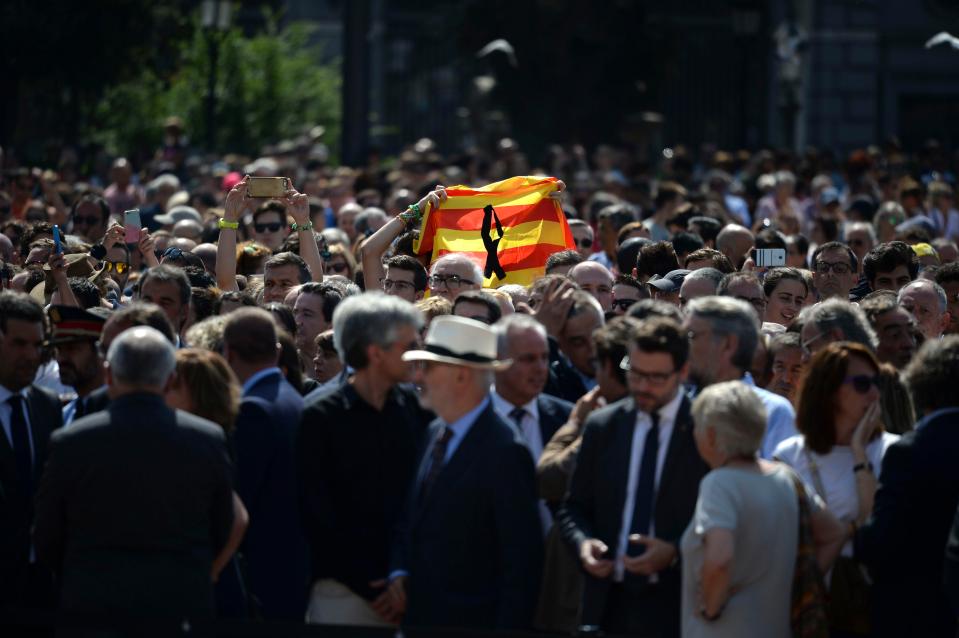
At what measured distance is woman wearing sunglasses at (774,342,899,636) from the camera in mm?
6969

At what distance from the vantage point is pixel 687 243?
503 inches

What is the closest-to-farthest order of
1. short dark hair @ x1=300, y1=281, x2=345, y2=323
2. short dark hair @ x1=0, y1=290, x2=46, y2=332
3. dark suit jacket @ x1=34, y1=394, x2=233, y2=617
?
dark suit jacket @ x1=34, y1=394, x2=233, y2=617
short dark hair @ x1=0, y1=290, x2=46, y2=332
short dark hair @ x1=300, y1=281, x2=345, y2=323

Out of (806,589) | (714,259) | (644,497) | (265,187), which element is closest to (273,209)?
(265,187)

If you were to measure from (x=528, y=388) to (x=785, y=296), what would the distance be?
378 centimetres

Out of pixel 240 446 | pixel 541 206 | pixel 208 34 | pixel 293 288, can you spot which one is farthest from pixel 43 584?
pixel 208 34

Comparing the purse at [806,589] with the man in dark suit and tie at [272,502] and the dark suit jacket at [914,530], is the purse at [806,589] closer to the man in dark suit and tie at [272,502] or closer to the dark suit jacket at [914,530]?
the dark suit jacket at [914,530]

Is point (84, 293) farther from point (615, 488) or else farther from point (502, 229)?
point (615, 488)

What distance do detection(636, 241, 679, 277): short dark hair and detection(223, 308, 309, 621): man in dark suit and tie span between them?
467 centimetres

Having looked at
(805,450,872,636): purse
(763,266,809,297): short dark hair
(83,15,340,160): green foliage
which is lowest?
(805,450,872,636): purse

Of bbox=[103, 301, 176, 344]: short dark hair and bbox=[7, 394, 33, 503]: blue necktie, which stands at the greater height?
bbox=[103, 301, 176, 344]: short dark hair

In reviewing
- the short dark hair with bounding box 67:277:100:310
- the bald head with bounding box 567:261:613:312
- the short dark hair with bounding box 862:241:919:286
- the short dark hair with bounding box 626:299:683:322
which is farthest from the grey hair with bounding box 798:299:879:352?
the short dark hair with bounding box 67:277:100:310

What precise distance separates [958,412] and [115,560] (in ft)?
10.2

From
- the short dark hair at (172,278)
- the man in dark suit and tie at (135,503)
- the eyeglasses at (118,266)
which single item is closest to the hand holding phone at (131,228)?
the eyeglasses at (118,266)

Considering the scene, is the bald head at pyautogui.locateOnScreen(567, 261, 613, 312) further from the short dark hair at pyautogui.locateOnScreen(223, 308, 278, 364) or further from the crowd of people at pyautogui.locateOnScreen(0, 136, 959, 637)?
the short dark hair at pyautogui.locateOnScreen(223, 308, 278, 364)
